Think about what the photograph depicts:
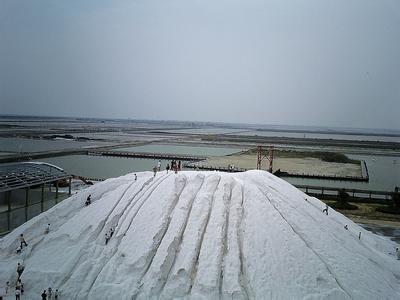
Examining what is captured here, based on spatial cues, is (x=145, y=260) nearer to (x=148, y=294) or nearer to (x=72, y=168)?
(x=148, y=294)

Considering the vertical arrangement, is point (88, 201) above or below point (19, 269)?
above

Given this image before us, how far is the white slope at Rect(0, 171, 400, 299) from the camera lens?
41.3 ft

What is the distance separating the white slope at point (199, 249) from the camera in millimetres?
12602

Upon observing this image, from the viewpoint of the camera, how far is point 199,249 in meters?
13.8

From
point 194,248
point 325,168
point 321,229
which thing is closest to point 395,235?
point 321,229

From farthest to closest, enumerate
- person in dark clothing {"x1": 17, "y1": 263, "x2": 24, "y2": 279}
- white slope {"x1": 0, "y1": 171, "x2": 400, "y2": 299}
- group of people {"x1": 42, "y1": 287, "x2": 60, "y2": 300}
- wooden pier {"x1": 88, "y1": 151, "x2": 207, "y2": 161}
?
wooden pier {"x1": 88, "y1": 151, "x2": 207, "y2": 161}, person in dark clothing {"x1": 17, "y1": 263, "x2": 24, "y2": 279}, white slope {"x1": 0, "y1": 171, "x2": 400, "y2": 299}, group of people {"x1": 42, "y1": 287, "x2": 60, "y2": 300}

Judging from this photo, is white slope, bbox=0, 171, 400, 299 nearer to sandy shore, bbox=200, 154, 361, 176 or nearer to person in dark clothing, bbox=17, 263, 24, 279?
person in dark clothing, bbox=17, 263, 24, 279

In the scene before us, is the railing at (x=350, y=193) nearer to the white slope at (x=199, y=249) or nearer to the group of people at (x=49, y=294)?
the white slope at (x=199, y=249)

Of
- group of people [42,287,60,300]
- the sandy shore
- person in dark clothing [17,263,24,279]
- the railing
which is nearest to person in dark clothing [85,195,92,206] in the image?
person in dark clothing [17,263,24,279]

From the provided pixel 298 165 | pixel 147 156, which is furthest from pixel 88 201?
pixel 298 165

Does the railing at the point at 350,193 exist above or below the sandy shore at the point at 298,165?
below

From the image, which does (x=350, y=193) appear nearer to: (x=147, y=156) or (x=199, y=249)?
(x=199, y=249)

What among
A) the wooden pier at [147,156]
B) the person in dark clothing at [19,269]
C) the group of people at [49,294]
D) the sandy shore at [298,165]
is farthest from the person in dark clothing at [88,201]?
the wooden pier at [147,156]

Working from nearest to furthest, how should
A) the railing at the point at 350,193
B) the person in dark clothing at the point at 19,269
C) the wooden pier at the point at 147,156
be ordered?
1. the person in dark clothing at the point at 19,269
2. the railing at the point at 350,193
3. the wooden pier at the point at 147,156
